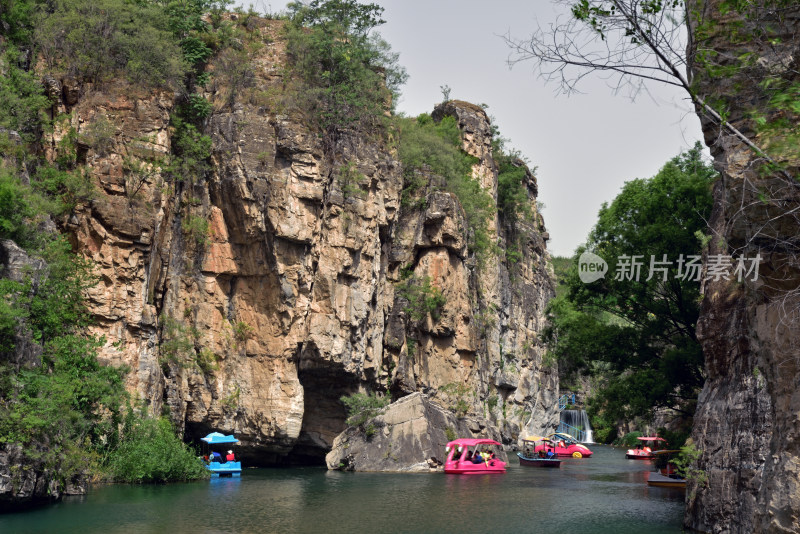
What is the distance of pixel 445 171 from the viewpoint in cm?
4009

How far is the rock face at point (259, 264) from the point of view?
26781 mm

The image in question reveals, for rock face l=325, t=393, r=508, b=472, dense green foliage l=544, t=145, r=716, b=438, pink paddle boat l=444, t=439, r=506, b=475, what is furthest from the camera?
pink paddle boat l=444, t=439, r=506, b=475

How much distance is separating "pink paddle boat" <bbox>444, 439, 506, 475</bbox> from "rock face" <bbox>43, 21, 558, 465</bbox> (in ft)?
16.6

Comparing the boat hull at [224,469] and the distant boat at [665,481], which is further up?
the distant boat at [665,481]

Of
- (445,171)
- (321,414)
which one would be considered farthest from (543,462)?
(445,171)

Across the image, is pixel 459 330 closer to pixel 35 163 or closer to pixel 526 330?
pixel 526 330

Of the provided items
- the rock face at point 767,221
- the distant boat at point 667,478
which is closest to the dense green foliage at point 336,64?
the distant boat at point 667,478

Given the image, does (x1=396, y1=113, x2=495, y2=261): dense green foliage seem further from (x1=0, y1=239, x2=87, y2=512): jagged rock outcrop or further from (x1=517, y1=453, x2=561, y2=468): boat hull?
(x1=0, y1=239, x2=87, y2=512): jagged rock outcrop

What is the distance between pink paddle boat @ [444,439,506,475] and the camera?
30.7 meters

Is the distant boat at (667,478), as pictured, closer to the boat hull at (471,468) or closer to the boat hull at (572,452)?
the boat hull at (471,468)

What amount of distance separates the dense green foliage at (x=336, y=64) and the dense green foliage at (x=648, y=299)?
12503 millimetres

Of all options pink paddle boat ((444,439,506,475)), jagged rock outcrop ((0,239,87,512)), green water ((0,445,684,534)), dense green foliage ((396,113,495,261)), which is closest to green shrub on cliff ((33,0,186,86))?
jagged rock outcrop ((0,239,87,512))

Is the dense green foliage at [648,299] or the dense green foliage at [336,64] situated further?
the dense green foliage at [336,64]

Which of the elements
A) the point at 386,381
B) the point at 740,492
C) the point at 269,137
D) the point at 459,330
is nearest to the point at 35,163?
the point at 269,137
